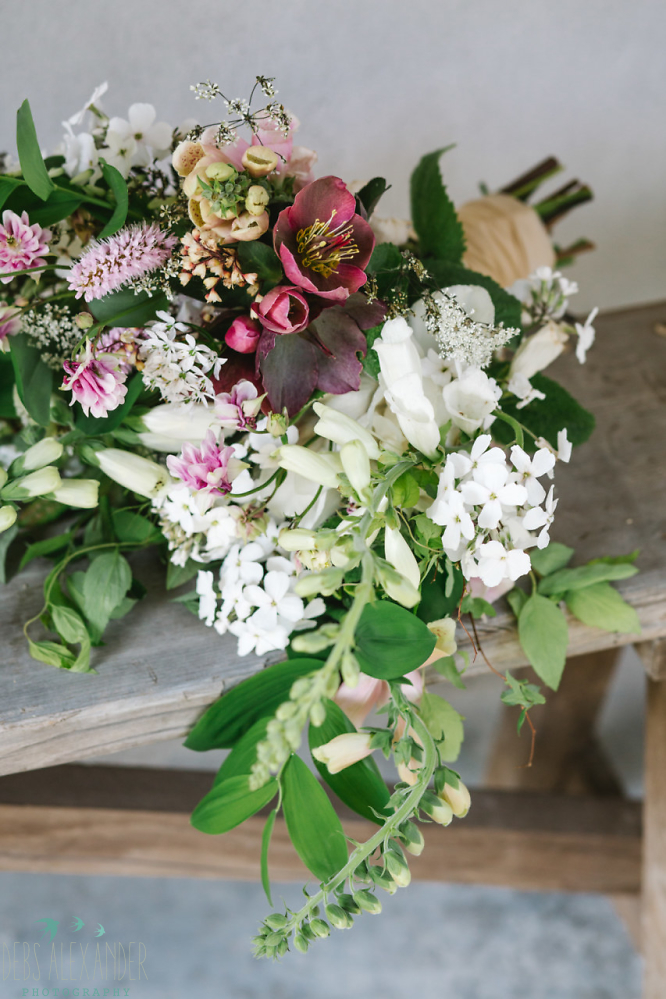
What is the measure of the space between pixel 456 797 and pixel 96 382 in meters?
0.34

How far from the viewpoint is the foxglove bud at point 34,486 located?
45cm

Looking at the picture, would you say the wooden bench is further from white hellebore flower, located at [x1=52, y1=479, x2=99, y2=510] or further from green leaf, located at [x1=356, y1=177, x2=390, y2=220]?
green leaf, located at [x1=356, y1=177, x2=390, y2=220]

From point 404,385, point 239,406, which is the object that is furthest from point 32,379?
point 404,385

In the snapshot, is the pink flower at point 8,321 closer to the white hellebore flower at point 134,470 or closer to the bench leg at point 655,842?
the white hellebore flower at point 134,470

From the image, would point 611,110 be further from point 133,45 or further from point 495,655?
point 495,655

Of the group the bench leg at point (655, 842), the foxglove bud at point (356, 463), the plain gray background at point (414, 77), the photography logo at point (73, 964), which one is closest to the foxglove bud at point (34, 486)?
the foxglove bud at point (356, 463)

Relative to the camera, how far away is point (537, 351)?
0.50m

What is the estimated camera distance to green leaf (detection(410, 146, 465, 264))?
0.54 meters

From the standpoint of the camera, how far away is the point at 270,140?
418 millimetres

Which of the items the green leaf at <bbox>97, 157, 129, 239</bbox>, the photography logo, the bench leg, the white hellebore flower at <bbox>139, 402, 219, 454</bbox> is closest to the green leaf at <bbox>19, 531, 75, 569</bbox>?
the white hellebore flower at <bbox>139, 402, 219, 454</bbox>

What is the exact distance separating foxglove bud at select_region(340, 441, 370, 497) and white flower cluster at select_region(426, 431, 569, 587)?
0.05 meters

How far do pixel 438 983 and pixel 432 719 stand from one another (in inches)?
44.3

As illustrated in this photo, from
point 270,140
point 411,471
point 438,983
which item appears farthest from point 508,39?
point 438,983

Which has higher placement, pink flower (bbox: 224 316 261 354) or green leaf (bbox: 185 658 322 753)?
pink flower (bbox: 224 316 261 354)
